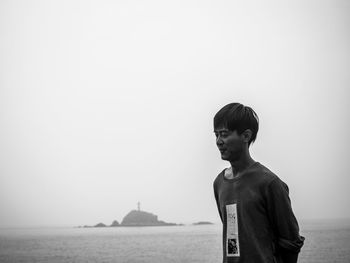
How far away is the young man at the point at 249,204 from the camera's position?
8.78ft

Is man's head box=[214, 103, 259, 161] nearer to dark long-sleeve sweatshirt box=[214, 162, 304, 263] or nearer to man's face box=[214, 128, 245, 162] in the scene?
man's face box=[214, 128, 245, 162]

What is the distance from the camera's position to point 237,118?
287 cm

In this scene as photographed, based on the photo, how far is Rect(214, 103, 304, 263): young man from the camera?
2.68m

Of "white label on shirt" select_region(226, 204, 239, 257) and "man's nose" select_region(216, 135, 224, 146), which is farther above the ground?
"man's nose" select_region(216, 135, 224, 146)

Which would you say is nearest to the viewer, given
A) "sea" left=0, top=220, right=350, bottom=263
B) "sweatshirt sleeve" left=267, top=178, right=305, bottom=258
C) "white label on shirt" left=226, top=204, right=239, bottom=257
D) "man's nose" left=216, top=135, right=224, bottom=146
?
"sweatshirt sleeve" left=267, top=178, right=305, bottom=258

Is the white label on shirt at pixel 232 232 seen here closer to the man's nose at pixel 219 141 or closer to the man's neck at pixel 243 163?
the man's neck at pixel 243 163

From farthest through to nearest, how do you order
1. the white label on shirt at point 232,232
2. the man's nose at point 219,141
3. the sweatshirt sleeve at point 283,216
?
the man's nose at point 219,141 < the white label on shirt at point 232,232 < the sweatshirt sleeve at point 283,216

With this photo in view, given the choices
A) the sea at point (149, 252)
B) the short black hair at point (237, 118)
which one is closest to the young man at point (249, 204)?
the short black hair at point (237, 118)

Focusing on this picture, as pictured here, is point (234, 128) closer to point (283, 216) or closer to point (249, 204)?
point (249, 204)

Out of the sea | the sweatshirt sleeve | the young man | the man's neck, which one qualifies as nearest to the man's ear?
the young man

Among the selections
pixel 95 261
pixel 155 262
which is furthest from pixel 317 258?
pixel 95 261

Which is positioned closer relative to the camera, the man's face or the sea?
the man's face

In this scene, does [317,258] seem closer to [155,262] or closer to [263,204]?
[155,262]

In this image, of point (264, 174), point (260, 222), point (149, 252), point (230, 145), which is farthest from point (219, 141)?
point (149, 252)
